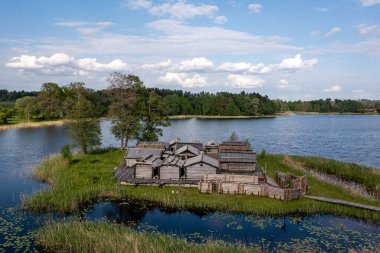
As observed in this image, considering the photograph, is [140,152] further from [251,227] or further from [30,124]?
[30,124]

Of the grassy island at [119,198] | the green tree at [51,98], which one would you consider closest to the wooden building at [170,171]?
the grassy island at [119,198]

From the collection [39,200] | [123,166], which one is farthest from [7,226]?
[123,166]

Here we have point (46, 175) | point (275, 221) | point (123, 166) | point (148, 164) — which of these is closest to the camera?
point (275, 221)

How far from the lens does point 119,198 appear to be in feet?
117

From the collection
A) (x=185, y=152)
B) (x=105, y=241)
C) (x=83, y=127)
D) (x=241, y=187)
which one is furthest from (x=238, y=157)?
(x=83, y=127)

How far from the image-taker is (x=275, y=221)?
98.9ft

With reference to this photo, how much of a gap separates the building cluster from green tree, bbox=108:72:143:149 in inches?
547

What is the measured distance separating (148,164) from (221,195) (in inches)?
387

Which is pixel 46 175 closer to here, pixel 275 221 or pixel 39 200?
pixel 39 200

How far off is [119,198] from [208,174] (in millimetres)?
10009

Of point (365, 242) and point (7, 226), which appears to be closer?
point (365, 242)

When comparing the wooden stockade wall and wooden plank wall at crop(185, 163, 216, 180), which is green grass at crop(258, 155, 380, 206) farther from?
wooden plank wall at crop(185, 163, 216, 180)

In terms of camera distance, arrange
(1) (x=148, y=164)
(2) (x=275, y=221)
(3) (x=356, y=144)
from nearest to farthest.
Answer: (2) (x=275, y=221)
(1) (x=148, y=164)
(3) (x=356, y=144)

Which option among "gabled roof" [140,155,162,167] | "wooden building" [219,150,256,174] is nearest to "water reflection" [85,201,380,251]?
"gabled roof" [140,155,162,167]
